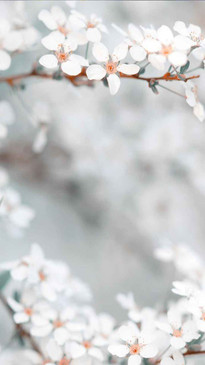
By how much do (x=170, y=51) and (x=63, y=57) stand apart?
138mm

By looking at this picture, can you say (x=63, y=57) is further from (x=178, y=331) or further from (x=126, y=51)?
(x=178, y=331)

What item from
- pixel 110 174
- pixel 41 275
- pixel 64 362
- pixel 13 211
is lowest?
pixel 64 362

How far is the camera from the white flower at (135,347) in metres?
0.64

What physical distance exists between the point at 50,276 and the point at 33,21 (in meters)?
0.80

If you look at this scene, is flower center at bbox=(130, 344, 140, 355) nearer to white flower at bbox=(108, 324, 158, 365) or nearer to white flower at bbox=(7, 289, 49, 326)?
white flower at bbox=(108, 324, 158, 365)

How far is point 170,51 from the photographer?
621 millimetres

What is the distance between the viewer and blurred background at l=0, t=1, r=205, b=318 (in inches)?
55.0

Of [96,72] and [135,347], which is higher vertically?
[96,72]

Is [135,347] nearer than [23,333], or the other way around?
[135,347]

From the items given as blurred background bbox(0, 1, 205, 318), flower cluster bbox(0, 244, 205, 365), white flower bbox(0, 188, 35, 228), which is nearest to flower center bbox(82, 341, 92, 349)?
flower cluster bbox(0, 244, 205, 365)

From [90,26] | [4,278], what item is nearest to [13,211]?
[4,278]

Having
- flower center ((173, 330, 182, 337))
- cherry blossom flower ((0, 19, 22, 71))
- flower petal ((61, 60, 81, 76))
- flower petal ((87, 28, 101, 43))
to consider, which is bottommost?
flower center ((173, 330, 182, 337))

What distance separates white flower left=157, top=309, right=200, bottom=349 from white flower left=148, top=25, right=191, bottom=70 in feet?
1.00

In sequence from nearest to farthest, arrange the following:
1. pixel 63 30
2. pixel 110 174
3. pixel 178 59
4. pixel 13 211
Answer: pixel 178 59 → pixel 63 30 → pixel 13 211 → pixel 110 174
